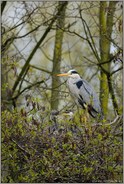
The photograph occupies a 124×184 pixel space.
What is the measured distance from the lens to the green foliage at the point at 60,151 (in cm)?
407

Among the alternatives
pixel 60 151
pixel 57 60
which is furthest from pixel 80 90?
pixel 60 151

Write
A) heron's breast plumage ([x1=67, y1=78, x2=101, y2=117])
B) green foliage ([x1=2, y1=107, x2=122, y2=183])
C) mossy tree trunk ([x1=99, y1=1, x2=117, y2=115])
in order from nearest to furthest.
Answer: green foliage ([x1=2, y1=107, x2=122, y2=183]), heron's breast plumage ([x1=67, y1=78, x2=101, y2=117]), mossy tree trunk ([x1=99, y1=1, x2=117, y2=115])

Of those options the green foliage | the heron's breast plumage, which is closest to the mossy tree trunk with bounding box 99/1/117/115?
the heron's breast plumage

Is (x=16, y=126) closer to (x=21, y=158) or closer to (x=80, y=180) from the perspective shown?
(x=21, y=158)

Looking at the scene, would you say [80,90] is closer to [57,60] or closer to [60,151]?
[57,60]

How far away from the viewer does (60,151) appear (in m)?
4.13

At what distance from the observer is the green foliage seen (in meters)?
4.07

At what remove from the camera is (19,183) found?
4281 mm

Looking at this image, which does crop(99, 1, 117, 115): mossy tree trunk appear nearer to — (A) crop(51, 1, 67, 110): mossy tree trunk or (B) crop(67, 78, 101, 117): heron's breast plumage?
(B) crop(67, 78, 101, 117): heron's breast plumage

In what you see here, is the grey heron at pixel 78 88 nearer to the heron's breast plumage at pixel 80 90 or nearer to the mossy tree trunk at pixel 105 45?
the heron's breast plumage at pixel 80 90

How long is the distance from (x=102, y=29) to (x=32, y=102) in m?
2.58

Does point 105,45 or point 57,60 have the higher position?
point 105,45

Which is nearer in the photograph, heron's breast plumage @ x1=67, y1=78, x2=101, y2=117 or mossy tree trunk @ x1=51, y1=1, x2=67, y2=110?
heron's breast plumage @ x1=67, y1=78, x2=101, y2=117

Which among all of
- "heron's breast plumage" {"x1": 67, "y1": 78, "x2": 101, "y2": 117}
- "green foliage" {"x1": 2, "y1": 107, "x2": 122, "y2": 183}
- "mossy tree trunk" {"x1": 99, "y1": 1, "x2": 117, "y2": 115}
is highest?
"mossy tree trunk" {"x1": 99, "y1": 1, "x2": 117, "y2": 115}
